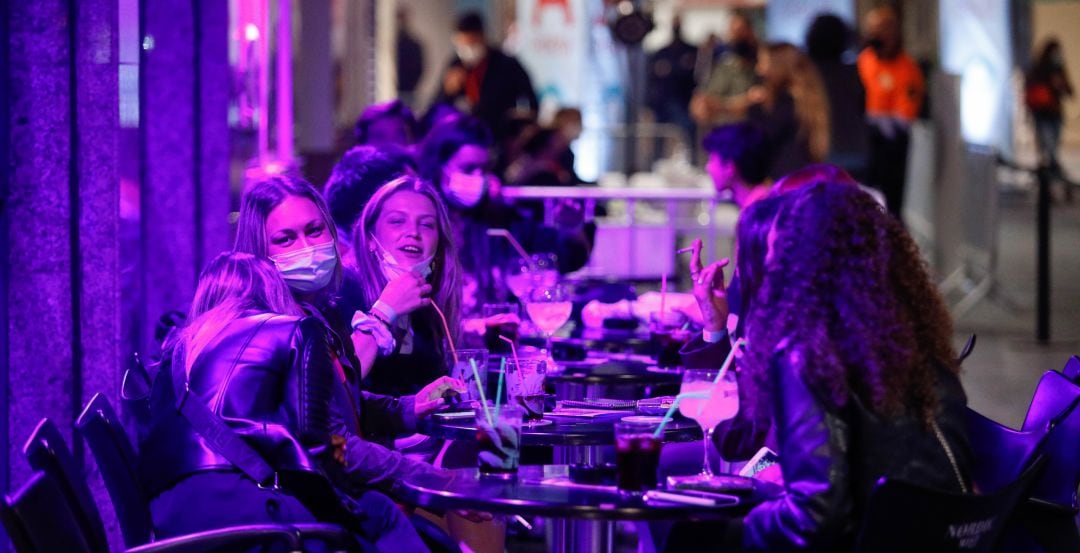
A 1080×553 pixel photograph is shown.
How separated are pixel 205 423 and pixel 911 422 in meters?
1.36

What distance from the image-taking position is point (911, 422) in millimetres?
2893

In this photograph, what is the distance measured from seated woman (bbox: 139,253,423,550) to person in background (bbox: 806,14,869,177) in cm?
787

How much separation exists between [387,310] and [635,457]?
4.57ft

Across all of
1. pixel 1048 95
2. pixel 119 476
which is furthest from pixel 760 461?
Result: pixel 1048 95

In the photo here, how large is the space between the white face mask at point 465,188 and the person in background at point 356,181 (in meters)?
1.04

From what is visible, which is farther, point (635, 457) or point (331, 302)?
point (331, 302)

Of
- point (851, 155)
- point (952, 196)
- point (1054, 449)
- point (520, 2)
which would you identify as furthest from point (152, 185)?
point (520, 2)

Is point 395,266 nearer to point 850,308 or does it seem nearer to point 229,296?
point 229,296

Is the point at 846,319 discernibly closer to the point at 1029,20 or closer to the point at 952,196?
the point at 952,196

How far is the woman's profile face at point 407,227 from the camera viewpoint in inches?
183

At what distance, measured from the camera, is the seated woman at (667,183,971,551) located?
2.81 metres

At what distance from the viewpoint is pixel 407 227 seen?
466 centimetres

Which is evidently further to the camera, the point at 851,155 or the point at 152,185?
the point at 851,155

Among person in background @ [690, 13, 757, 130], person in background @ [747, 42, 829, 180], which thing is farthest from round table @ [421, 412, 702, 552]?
person in background @ [690, 13, 757, 130]
